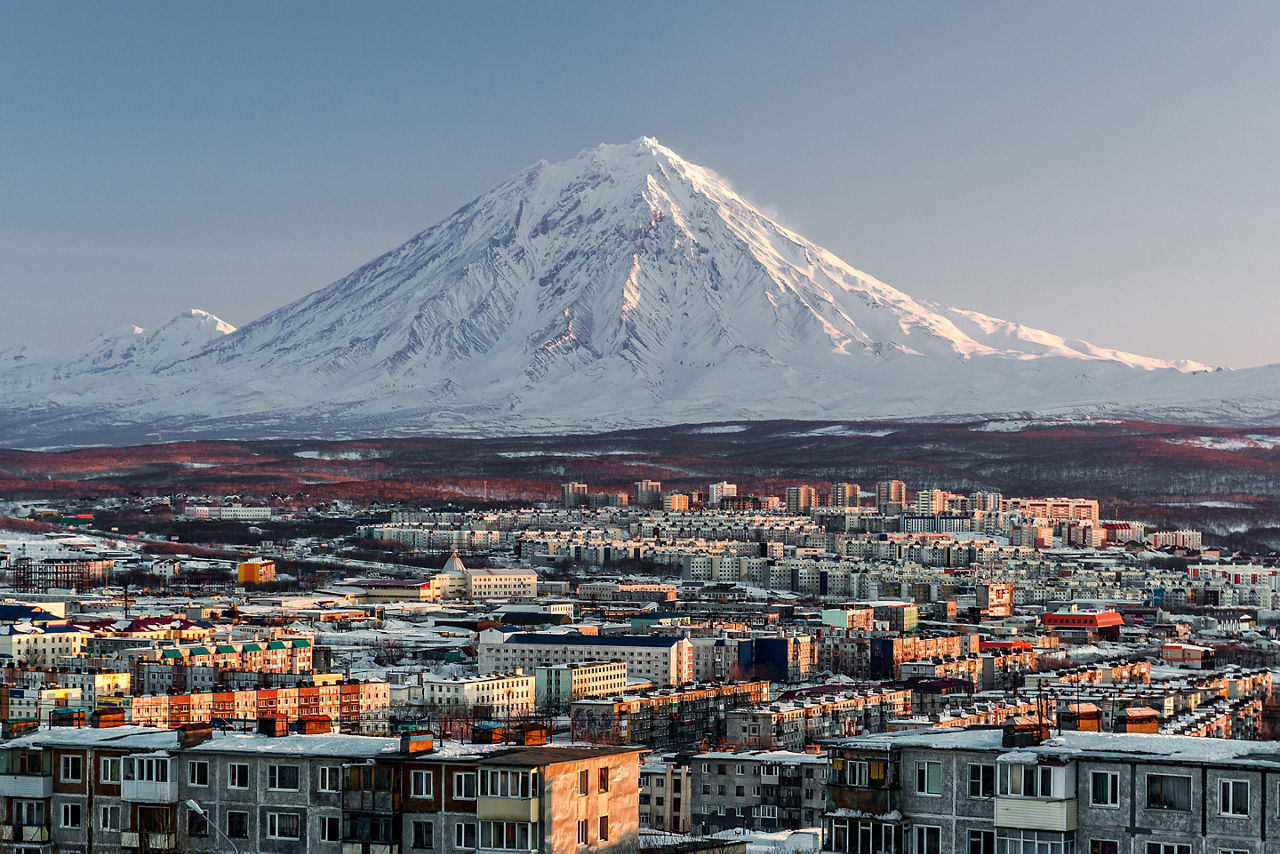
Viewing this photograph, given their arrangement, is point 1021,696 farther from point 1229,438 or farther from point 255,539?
point 1229,438

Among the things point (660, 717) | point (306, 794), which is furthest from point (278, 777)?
point (660, 717)

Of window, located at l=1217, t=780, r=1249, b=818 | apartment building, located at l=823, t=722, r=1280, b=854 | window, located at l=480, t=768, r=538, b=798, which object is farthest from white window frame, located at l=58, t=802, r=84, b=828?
window, located at l=1217, t=780, r=1249, b=818

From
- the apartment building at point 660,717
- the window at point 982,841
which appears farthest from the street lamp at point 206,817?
the apartment building at point 660,717

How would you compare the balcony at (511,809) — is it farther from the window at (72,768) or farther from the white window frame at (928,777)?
the window at (72,768)

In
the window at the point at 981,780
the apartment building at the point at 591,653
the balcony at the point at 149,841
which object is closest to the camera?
the window at the point at 981,780

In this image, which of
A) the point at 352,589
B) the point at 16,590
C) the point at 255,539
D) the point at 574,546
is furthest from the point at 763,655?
the point at 255,539

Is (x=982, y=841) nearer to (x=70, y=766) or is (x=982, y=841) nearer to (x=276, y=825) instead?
(x=276, y=825)

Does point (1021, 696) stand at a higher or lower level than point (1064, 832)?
lower
